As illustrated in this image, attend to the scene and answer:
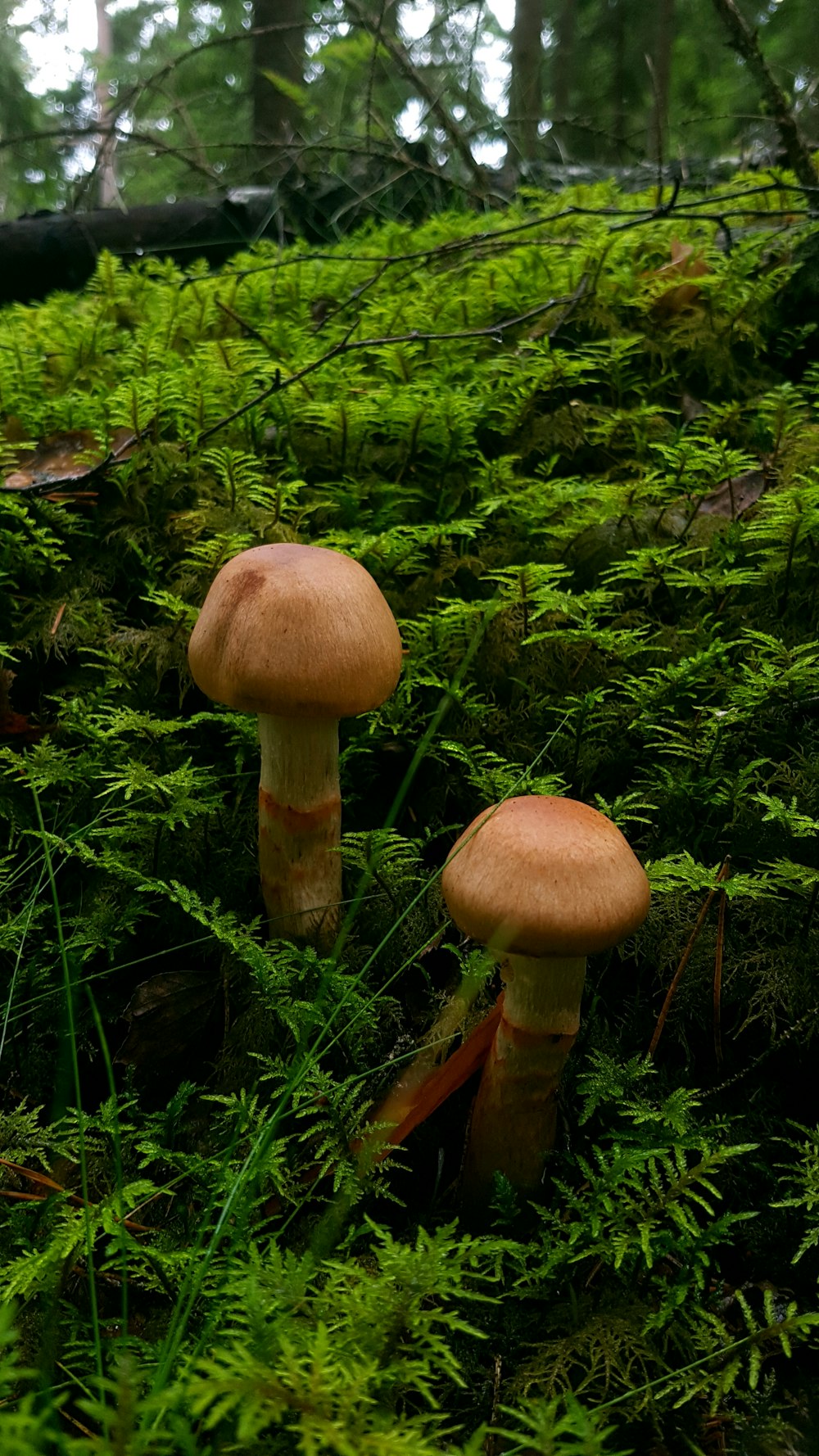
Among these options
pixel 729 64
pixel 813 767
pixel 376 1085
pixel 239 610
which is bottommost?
pixel 376 1085

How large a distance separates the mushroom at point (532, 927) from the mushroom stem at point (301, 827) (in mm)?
480

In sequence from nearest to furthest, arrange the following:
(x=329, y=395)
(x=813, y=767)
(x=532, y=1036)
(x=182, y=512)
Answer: (x=532, y=1036)
(x=813, y=767)
(x=182, y=512)
(x=329, y=395)

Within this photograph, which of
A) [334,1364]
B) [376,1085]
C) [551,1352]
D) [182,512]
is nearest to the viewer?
[334,1364]

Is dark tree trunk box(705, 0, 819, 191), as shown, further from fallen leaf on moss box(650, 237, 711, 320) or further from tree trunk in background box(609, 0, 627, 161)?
tree trunk in background box(609, 0, 627, 161)

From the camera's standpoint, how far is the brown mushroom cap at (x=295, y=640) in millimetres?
1666

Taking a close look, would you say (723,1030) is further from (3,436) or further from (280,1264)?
(3,436)

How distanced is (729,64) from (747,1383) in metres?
16.0

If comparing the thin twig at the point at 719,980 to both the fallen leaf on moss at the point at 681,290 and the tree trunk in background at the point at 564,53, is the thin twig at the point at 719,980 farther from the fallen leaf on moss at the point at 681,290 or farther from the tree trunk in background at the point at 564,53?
the tree trunk in background at the point at 564,53

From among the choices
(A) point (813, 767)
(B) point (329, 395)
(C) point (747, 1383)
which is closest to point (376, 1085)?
(C) point (747, 1383)

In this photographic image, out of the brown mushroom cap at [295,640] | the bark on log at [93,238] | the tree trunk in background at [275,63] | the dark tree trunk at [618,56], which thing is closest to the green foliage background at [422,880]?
the brown mushroom cap at [295,640]

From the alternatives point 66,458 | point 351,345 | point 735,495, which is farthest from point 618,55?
point 66,458

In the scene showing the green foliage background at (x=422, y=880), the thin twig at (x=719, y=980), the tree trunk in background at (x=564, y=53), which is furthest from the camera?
the tree trunk in background at (x=564, y=53)

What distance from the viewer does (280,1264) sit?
4.23 ft

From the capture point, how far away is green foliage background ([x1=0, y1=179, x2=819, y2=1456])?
132 cm
